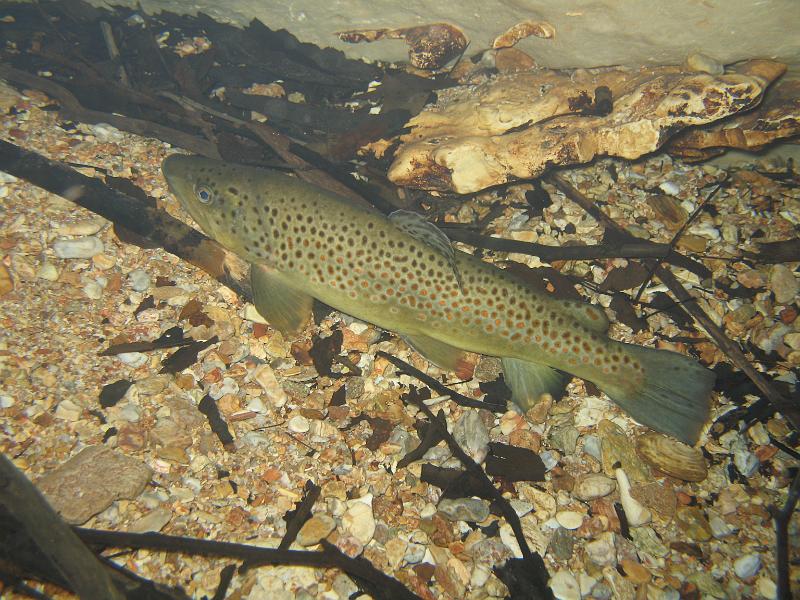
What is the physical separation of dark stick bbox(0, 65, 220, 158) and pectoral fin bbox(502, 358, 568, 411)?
15.1ft

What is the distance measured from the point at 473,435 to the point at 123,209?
4.15 m

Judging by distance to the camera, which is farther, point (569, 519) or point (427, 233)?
point (427, 233)

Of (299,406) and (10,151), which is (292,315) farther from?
(10,151)

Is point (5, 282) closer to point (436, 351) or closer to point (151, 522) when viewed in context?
point (151, 522)

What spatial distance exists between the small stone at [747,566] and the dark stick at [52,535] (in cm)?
424

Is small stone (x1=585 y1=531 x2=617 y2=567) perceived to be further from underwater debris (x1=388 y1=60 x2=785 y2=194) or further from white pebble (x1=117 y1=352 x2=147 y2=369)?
white pebble (x1=117 y1=352 x2=147 y2=369)

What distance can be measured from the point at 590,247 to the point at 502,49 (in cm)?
329

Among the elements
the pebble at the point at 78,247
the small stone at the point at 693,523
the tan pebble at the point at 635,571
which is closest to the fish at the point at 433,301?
the small stone at the point at 693,523

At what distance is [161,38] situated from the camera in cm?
707

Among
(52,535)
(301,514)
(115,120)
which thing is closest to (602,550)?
(301,514)

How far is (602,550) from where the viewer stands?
3180 millimetres

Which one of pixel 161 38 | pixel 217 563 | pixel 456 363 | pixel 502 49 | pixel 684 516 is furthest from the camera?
pixel 161 38

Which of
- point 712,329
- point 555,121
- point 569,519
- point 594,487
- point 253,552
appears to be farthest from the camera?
point 555,121

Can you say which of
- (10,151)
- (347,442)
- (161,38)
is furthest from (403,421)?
(161,38)
